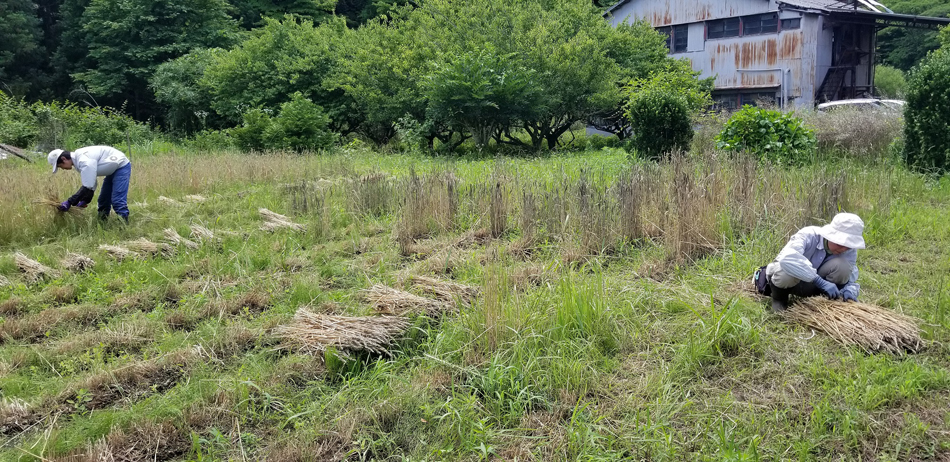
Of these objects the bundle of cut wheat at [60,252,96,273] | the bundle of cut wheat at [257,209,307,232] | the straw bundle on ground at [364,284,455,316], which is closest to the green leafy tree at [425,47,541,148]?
the bundle of cut wheat at [257,209,307,232]

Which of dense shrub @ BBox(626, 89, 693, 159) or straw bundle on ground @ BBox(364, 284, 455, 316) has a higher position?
dense shrub @ BBox(626, 89, 693, 159)

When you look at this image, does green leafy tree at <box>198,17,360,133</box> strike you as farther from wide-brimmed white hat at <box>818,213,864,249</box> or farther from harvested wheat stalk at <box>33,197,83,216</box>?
wide-brimmed white hat at <box>818,213,864,249</box>

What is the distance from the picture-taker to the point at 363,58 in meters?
17.3

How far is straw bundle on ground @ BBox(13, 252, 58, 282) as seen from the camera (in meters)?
5.46

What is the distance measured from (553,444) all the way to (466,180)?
629 centimetres

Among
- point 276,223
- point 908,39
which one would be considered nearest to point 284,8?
point 276,223

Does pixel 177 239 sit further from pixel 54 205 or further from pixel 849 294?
pixel 849 294

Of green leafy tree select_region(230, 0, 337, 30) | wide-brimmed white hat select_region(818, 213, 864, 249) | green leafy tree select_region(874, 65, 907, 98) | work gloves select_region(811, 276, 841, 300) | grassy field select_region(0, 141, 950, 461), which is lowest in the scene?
grassy field select_region(0, 141, 950, 461)

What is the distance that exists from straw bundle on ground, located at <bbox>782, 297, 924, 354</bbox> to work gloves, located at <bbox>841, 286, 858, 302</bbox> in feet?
0.64

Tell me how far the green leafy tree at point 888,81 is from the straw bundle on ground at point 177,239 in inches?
1117

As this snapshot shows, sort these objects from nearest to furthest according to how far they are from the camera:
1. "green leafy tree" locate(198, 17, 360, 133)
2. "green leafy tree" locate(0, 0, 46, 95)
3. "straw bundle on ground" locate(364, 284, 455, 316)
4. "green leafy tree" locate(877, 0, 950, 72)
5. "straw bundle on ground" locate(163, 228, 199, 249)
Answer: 1. "straw bundle on ground" locate(364, 284, 455, 316)
2. "straw bundle on ground" locate(163, 228, 199, 249)
3. "green leafy tree" locate(198, 17, 360, 133)
4. "green leafy tree" locate(0, 0, 46, 95)
5. "green leafy tree" locate(877, 0, 950, 72)

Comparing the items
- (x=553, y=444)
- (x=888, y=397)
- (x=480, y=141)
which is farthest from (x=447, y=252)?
(x=480, y=141)

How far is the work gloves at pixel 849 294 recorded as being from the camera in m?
4.01

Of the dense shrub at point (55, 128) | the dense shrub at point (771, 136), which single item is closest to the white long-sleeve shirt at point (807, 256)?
the dense shrub at point (771, 136)
